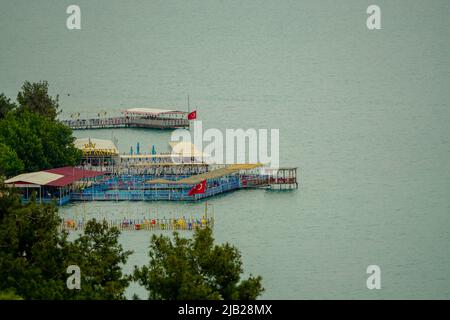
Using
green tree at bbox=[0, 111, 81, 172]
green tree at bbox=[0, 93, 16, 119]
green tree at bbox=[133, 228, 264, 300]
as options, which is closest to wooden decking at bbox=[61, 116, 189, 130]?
green tree at bbox=[0, 93, 16, 119]

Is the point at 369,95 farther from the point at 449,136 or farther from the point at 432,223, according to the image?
the point at 432,223

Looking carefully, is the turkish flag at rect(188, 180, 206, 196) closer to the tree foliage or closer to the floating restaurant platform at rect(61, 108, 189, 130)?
the tree foliage

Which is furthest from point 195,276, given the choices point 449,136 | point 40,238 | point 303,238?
point 449,136

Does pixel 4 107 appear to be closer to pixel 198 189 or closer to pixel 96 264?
pixel 198 189

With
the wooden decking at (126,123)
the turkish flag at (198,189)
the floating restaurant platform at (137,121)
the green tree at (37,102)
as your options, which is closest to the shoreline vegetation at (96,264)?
the turkish flag at (198,189)

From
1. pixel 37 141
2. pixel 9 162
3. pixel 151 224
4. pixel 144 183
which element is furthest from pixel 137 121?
pixel 151 224
